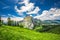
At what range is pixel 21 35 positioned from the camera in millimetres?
3674

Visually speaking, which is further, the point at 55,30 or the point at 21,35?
the point at 55,30

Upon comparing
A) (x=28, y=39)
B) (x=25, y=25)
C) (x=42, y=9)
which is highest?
(x=42, y=9)

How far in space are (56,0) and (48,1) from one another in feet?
0.63

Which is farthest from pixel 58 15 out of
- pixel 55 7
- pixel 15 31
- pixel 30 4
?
pixel 15 31

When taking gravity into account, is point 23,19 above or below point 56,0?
below

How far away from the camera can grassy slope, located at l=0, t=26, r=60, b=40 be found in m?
3.61

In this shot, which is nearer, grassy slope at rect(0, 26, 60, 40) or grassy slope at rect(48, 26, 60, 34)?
grassy slope at rect(0, 26, 60, 40)

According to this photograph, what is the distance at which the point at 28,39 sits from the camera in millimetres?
3641

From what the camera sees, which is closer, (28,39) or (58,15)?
A: (28,39)

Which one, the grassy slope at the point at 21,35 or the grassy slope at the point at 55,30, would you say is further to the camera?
the grassy slope at the point at 55,30

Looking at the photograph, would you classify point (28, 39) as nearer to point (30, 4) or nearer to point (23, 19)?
point (23, 19)

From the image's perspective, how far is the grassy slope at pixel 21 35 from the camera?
11.8 ft

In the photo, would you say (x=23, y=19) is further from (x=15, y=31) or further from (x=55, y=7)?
(x=55, y=7)

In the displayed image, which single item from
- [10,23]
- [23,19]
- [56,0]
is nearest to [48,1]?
[56,0]
